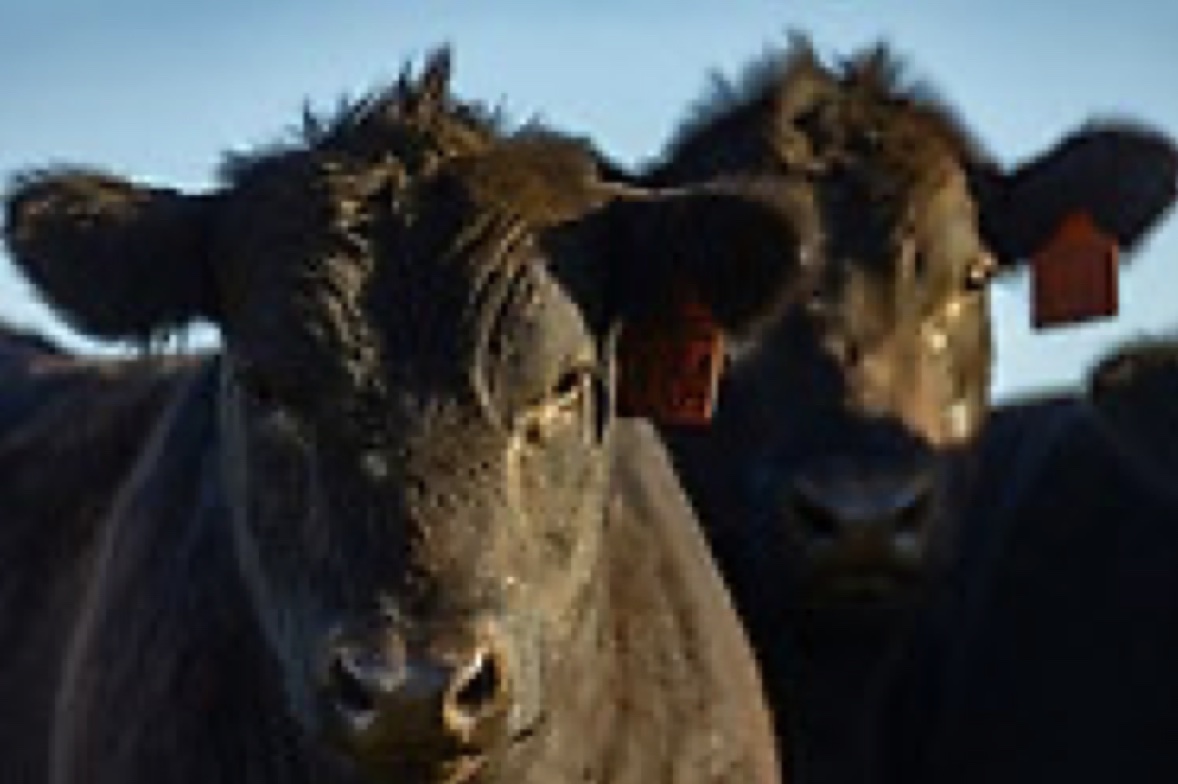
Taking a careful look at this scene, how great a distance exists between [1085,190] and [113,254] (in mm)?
3529

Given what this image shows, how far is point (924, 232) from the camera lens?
7711 mm

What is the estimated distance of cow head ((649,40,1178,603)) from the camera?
23.1 ft

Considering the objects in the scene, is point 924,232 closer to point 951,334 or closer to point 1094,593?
point 951,334

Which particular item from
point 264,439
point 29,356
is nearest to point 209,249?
point 264,439

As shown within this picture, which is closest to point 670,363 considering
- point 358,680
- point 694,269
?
point 694,269

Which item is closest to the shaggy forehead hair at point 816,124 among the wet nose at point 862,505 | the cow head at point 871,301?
the cow head at point 871,301

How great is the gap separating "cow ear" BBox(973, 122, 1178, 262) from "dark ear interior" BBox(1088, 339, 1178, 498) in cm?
47

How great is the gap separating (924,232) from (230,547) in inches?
102

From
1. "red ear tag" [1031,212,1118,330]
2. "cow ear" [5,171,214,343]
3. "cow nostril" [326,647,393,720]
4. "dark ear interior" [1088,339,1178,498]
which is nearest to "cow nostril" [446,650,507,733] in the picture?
"cow nostril" [326,647,393,720]

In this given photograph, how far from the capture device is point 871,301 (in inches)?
295

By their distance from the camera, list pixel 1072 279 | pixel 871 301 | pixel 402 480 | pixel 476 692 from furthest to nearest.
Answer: pixel 1072 279 < pixel 871 301 < pixel 402 480 < pixel 476 692

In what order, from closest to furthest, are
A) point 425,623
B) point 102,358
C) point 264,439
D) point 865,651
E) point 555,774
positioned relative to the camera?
1. point 425,623
2. point 264,439
3. point 555,774
4. point 865,651
5. point 102,358

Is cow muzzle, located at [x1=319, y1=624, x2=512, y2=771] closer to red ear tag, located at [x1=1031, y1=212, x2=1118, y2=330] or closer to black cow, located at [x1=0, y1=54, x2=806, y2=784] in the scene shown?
black cow, located at [x1=0, y1=54, x2=806, y2=784]

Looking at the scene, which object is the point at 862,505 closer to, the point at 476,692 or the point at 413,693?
the point at 476,692
